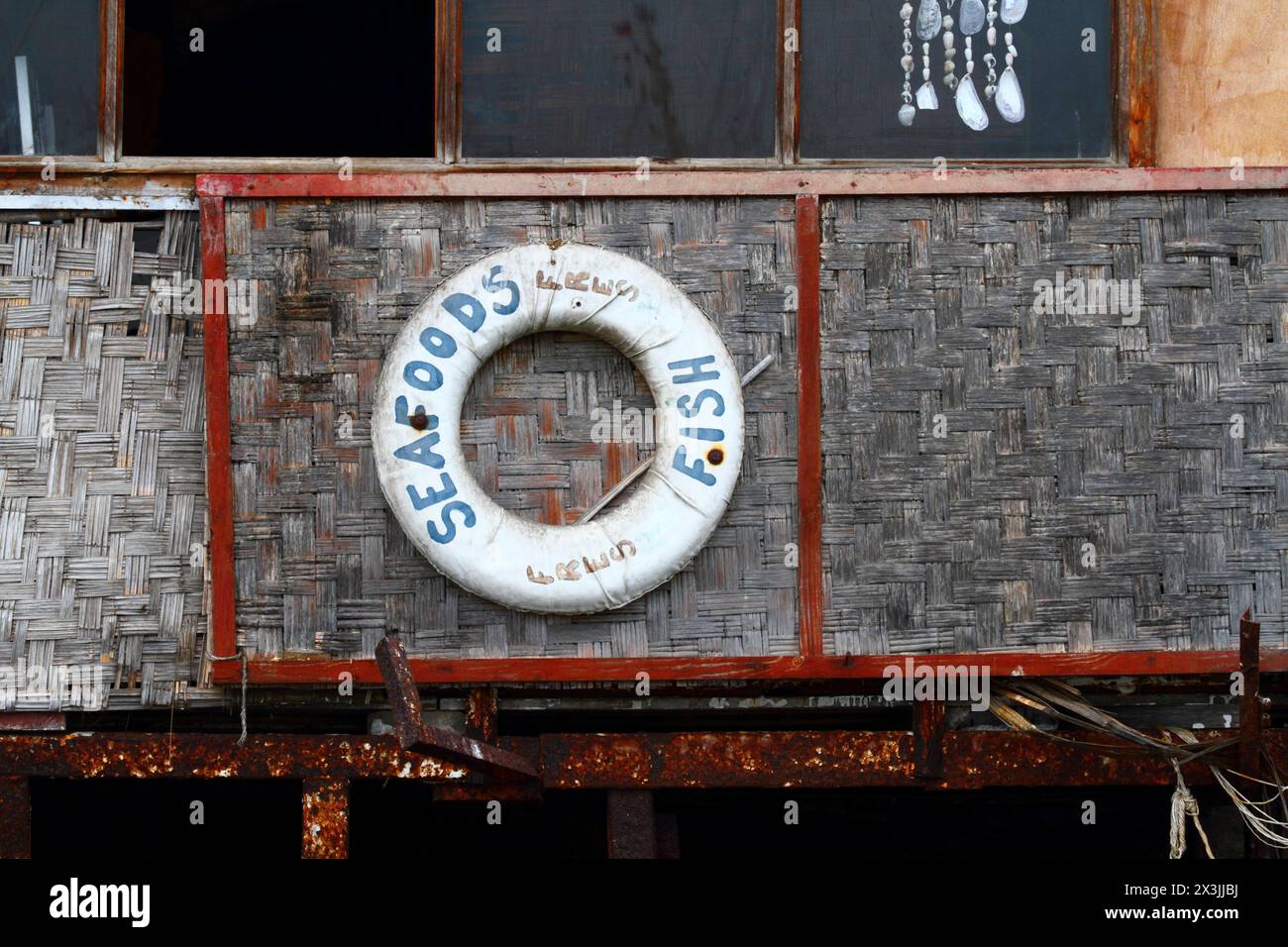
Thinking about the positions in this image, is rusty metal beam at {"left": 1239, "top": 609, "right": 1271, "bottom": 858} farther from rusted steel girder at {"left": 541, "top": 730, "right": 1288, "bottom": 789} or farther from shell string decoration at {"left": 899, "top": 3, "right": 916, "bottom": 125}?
shell string decoration at {"left": 899, "top": 3, "right": 916, "bottom": 125}

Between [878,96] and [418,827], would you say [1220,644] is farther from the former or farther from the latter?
[418,827]

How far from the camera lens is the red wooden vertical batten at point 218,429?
9.63 ft

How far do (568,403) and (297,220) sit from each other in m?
0.74

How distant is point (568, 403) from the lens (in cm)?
302

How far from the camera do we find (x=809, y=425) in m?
2.99

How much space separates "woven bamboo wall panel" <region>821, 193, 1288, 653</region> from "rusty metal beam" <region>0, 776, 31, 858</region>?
194cm

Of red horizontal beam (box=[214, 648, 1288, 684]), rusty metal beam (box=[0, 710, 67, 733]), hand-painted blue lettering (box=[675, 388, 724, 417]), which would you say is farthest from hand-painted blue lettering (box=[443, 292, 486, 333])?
rusty metal beam (box=[0, 710, 67, 733])

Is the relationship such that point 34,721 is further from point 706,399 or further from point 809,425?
point 809,425

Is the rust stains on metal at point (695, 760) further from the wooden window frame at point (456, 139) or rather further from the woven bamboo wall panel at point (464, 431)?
the wooden window frame at point (456, 139)

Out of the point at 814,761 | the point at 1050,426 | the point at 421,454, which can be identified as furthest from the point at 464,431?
the point at 1050,426

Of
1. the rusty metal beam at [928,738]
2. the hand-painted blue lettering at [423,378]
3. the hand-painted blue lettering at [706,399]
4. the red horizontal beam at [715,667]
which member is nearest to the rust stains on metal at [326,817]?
the red horizontal beam at [715,667]

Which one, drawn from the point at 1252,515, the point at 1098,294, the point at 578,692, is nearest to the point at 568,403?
the point at 578,692

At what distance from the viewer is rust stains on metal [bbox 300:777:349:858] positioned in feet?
9.91

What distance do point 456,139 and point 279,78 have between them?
1.51 feet
